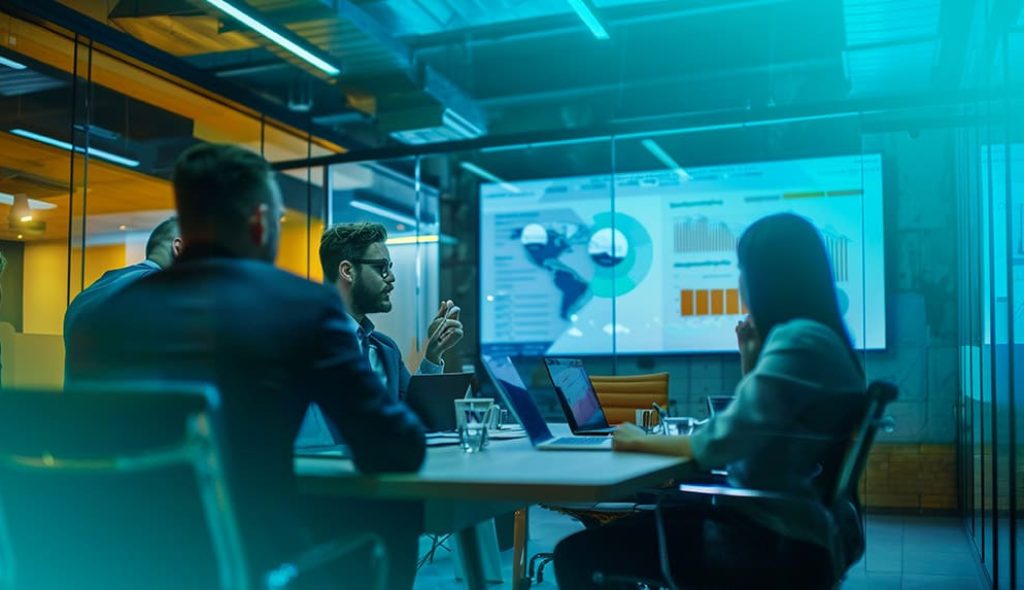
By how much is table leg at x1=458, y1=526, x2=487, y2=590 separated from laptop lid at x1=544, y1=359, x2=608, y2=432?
609mm

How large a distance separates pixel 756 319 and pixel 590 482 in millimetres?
687

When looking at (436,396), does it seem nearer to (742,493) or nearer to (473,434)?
(473,434)

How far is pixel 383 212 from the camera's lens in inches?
368

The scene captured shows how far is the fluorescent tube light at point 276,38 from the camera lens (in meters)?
5.18

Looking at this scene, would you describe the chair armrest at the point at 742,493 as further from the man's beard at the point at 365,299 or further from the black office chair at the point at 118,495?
the man's beard at the point at 365,299

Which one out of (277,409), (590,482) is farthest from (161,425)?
(590,482)

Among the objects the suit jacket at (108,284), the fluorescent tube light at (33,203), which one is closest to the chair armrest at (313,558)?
the suit jacket at (108,284)

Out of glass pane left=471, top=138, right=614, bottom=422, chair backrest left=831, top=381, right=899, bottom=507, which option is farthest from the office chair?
glass pane left=471, top=138, right=614, bottom=422

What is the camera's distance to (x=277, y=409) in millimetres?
1650

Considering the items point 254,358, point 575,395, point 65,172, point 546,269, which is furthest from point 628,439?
point 546,269

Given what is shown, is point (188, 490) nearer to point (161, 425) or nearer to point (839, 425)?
point (161, 425)

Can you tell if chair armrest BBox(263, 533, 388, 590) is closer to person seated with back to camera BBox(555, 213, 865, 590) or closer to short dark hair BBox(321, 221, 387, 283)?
person seated with back to camera BBox(555, 213, 865, 590)

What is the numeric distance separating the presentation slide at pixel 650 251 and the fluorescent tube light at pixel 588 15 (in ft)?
6.26

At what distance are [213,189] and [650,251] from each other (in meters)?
6.50
